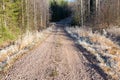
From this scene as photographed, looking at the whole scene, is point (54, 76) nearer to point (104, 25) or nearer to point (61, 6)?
point (104, 25)

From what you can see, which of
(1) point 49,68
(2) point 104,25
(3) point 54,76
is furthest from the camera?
(2) point 104,25

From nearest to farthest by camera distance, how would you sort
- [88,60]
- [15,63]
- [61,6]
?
[15,63], [88,60], [61,6]

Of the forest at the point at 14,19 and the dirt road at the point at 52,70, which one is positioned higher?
the forest at the point at 14,19

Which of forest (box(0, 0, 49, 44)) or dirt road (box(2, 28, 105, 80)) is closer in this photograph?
dirt road (box(2, 28, 105, 80))

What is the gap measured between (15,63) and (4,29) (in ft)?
43.5

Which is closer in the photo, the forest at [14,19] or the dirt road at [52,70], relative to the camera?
the dirt road at [52,70]

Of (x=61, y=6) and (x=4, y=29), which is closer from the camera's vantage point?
(x=4, y=29)

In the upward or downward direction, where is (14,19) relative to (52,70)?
upward

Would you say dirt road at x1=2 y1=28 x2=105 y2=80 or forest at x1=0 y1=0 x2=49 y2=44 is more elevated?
forest at x1=0 y1=0 x2=49 y2=44

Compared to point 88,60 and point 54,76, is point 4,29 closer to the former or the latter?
point 88,60

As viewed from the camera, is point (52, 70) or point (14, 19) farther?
point (14, 19)

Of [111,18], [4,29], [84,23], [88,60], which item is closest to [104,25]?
[111,18]

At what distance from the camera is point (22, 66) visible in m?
11.8

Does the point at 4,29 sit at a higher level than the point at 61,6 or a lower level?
lower
